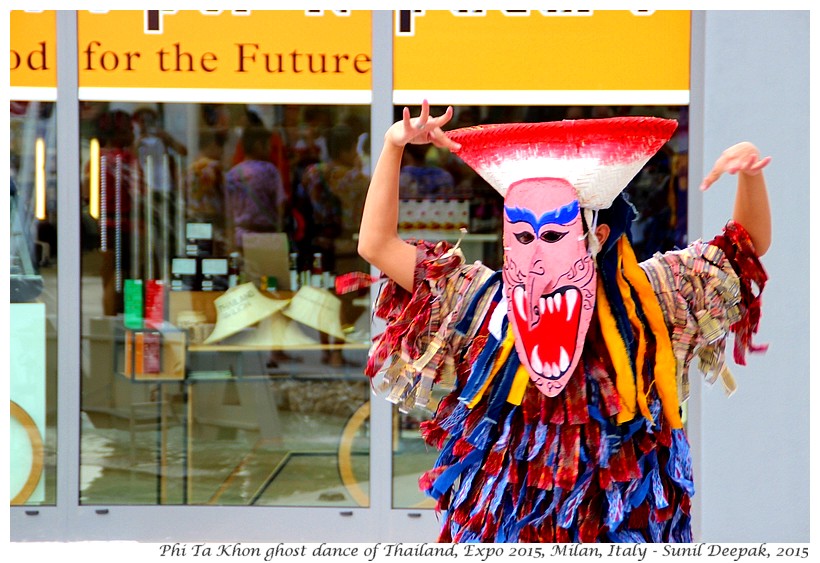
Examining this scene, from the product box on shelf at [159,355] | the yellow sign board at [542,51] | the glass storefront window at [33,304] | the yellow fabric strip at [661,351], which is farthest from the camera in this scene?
the product box on shelf at [159,355]

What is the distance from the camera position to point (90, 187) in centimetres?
448

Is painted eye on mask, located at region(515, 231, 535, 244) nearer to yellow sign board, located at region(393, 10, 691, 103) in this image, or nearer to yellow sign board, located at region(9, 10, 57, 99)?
yellow sign board, located at region(393, 10, 691, 103)

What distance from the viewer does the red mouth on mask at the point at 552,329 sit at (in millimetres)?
2398

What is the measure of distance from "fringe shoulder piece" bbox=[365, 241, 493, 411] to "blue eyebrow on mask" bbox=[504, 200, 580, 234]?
0.65ft

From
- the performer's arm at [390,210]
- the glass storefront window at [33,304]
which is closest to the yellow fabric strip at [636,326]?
the performer's arm at [390,210]

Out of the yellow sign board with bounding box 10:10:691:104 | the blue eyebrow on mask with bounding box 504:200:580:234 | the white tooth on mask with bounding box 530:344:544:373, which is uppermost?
the yellow sign board with bounding box 10:10:691:104

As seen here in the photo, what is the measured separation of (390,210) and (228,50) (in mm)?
2230

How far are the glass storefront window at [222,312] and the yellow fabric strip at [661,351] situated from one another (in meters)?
2.19

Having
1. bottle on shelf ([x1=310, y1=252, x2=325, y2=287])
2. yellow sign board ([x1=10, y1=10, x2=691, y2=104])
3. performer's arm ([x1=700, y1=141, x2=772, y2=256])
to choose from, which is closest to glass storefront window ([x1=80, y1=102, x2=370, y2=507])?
bottle on shelf ([x1=310, y1=252, x2=325, y2=287])

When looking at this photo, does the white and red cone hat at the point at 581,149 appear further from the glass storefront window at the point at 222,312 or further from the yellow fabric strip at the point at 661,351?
the glass storefront window at the point at 222,312

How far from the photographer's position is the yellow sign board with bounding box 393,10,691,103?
14.1ft

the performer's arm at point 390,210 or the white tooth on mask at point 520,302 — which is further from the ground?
the performer's arm at point 390,210

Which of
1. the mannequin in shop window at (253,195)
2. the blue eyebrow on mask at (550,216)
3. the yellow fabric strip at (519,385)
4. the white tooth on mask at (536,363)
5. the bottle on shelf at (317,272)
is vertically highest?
the mannequin in shop window at (253,195)

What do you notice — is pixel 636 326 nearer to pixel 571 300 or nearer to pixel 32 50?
pixel 571 300
